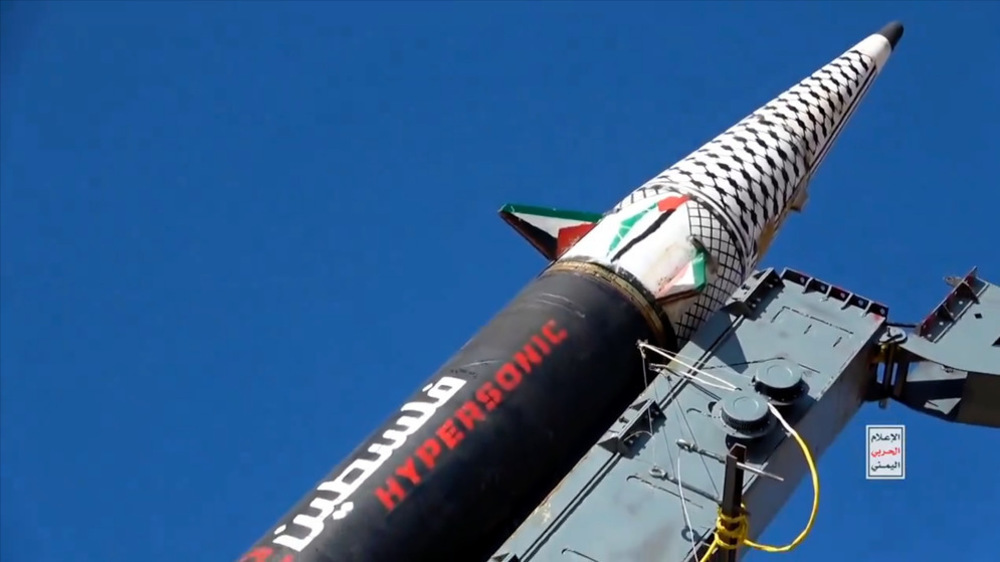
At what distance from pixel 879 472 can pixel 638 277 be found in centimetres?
520

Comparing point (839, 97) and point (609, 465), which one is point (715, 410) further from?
point (839, 97)

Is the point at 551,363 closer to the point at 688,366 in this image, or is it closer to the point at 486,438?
the point at 486,438

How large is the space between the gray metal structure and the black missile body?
0.87 metres

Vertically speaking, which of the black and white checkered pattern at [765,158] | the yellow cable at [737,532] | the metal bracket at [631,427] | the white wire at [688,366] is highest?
A: the black and white checkered pattern at [765,158]

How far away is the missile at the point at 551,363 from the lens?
17.5 metres

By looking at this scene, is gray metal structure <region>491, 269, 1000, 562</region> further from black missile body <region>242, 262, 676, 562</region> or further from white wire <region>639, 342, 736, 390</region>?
black missile body <region>242, 262, 676, 562</region>

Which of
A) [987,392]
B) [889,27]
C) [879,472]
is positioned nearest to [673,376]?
[879,472]

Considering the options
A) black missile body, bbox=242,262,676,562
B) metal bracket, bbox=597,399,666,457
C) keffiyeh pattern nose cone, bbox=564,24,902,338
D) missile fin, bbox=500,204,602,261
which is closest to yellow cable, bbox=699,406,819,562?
metal bracket, bbox=597,399,666,457

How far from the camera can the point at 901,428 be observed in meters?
16.3

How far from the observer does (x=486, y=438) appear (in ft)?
59.7

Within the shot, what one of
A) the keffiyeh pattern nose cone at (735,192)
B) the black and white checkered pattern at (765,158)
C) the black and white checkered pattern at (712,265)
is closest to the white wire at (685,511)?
the keffiyeh pattern nose cone at (735,192)

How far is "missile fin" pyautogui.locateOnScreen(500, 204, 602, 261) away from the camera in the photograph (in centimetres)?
2286

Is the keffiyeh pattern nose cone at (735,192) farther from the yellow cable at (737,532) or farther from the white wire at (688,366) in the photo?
the yellow cable at (737,532)

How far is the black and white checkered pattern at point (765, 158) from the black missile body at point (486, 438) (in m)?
2.26
